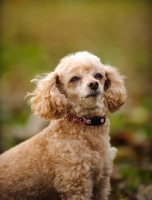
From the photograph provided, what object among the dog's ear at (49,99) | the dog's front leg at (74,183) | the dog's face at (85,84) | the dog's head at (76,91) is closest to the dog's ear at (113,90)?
the dog's head at (76,91)

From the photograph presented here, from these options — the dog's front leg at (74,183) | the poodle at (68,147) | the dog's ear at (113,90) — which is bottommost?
the dog's front leg at (74,183)

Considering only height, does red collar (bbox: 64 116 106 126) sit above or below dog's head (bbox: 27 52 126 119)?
below

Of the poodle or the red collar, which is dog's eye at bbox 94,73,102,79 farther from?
the red collar

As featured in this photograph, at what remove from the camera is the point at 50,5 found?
69.1 feet

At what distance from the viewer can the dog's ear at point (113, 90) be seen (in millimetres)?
4523

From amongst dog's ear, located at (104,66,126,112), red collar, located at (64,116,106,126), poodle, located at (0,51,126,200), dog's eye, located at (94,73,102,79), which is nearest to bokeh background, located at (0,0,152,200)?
dog's ear, located at (104,66,126,112)

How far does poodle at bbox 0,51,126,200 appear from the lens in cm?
Answer: 412

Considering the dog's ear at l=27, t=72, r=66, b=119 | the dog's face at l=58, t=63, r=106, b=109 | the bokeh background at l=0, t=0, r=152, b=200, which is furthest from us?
the bokeh background at l=0, t=0, r=152, b=200

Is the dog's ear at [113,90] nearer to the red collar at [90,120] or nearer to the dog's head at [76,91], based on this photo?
the dog's head at [76,91]

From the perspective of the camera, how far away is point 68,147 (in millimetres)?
4164

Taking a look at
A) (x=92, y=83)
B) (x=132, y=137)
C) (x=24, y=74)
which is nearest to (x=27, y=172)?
(x=92, y=83)

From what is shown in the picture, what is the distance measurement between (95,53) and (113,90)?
964 centimetres

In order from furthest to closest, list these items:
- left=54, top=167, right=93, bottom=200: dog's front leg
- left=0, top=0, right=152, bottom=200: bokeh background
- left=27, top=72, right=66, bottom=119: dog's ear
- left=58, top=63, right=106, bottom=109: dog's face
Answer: left=0, top=0, right=152, bottom=200: bokeh background, left=27, top=72, right=66, bottom=119: dog's ear, left=58, top=63, right=106, bottom=109: dog's face, left=54, top=167, right=93, bottom=200: dog's front leg

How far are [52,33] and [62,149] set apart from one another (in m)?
14.7
